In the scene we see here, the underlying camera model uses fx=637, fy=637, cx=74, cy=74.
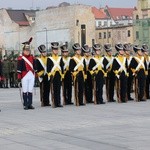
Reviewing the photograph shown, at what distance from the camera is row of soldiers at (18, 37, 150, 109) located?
1760 centimetres

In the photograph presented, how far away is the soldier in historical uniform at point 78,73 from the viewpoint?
18.2 m

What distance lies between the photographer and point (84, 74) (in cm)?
1855

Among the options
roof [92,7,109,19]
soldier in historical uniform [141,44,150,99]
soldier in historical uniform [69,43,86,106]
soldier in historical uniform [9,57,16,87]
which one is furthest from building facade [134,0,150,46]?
roof [92,7,109,19]

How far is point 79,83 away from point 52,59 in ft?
3.73

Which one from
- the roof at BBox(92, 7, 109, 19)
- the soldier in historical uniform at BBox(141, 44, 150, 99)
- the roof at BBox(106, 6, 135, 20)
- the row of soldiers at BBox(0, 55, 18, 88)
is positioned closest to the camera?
the soldier in historical uniform at BBox(141, 44, 150, 99)

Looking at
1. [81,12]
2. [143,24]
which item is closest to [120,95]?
[143,24]

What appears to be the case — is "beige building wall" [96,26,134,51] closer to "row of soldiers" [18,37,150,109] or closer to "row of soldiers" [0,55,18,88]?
"row of soldiers" [0,55,18,88]

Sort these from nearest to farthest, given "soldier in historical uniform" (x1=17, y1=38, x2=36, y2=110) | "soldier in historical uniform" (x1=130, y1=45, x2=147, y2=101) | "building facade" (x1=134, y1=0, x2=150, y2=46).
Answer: "soldier in historical uniform" (x1=17, y1=38, x2=36, y2=110) < "soldier in historical uniform" (x1=130, y1=45, x2=147, y2=101) < "building facade" (x1=134, y1=0, x2=150, y2=46)

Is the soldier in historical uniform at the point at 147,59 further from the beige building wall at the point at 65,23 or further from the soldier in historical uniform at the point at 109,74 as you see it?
the beige building wall at the point at 65,23

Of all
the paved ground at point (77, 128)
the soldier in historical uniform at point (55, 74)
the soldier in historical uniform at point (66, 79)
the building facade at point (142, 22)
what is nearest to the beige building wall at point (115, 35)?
the building facade at point (142, 22)

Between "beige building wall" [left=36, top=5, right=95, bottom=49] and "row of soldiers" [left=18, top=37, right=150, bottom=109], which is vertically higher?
"beige building wall" [left=36, top=5, right=95, bottom=49]

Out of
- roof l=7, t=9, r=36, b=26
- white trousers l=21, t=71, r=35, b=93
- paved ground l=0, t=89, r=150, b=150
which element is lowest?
paved ground l=0, t=89, r=150, b=150

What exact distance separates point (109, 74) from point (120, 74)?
1.63ft

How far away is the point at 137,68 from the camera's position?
1916 centimetres
